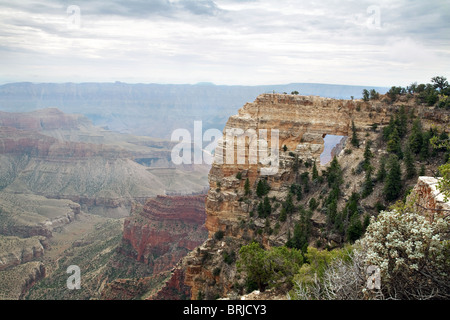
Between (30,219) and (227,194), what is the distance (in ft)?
297

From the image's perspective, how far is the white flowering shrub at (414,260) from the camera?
46.6ft

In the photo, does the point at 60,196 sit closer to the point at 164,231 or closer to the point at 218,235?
the point at 164,231

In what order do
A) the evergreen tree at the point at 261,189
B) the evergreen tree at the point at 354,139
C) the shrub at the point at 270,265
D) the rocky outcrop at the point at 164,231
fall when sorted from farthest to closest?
1. the rocky outcrop at the point at 164,231
2. the evergreen tree at the point at 261,189
3. the evergreen tree at the point at 354,139
4. the shrub at the point at 270,265

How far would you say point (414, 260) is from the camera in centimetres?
1443

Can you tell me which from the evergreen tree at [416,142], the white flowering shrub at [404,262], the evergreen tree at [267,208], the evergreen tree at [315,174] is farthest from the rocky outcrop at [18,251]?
the white flowering shrub at [404,262]

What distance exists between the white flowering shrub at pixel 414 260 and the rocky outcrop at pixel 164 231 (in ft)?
208

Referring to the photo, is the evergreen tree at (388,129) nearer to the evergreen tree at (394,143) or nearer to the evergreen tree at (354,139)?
the evergreen tree at (394,143)

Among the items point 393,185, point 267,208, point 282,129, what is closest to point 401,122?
point 393,185

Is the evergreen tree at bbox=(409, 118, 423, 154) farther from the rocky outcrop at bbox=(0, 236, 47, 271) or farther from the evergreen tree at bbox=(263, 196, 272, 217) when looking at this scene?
the rocky outcrop at bbox=(0, 236, 47, 271)

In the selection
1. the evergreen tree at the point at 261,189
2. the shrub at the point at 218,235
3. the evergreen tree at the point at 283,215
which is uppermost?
the evergreen tree at the point at 261,189

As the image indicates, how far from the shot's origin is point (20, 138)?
191m

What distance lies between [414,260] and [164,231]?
71.1 metres

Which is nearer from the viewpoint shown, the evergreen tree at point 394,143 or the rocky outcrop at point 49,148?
the evergreen tree at point 394,143
